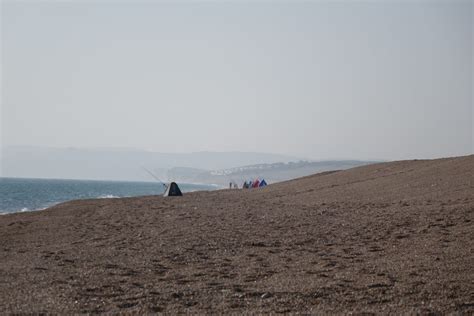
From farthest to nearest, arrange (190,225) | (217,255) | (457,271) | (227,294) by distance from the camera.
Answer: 1. (190,225)
2. (217,255)
3. (457,271)
4. (227,294)

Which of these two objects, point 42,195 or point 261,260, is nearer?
point 261,260

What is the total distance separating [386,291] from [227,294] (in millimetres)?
2469

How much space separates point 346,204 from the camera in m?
22.7

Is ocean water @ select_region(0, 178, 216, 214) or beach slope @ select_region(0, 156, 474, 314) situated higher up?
beach slope @ select_region(0, 156, 474, 314)

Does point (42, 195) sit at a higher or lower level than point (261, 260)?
lower

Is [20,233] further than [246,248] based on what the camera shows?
Yes

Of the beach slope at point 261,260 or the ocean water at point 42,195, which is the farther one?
the ocean water at point 42,195

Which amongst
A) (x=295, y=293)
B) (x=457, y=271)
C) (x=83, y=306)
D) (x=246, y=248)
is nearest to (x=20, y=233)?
(x=246, y=248)

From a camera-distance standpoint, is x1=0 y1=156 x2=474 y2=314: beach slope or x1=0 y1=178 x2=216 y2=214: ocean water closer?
x1=0 y1=156 x2=474 y2=314: beach slope

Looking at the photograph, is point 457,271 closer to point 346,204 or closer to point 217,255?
point 217,255

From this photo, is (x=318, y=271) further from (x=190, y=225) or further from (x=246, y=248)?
(x=190, y=225)

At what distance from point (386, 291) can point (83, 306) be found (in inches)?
181

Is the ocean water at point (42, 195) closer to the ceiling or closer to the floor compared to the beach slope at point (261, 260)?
closer to the floor

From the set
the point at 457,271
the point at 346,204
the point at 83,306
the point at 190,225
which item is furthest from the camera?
the point at 346,204
